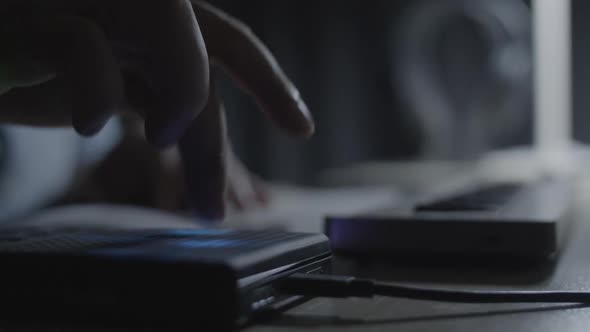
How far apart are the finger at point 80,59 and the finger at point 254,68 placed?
11 centimetres

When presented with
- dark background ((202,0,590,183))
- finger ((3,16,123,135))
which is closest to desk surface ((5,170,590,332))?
finger ((3,16,123,135))

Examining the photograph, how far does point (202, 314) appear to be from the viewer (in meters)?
0.27

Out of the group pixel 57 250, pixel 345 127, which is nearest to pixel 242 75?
pixel 57 250

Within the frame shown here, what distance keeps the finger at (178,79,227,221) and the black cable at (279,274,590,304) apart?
7.5 inches

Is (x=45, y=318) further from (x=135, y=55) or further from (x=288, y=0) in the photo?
(x=288, y=0)

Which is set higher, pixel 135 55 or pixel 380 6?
pixel 380 6

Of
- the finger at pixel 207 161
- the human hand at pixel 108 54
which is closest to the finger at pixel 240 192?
the finger at pixel 207 161

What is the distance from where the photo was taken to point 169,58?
0.36 metres

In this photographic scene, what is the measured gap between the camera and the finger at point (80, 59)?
349 millimetres

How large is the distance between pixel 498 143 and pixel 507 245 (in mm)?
2439

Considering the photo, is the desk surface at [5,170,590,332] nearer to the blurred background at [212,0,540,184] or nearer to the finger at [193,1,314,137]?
the finger at [193,1,314,137]

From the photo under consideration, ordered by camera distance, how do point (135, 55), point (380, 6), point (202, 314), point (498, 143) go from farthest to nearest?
point (380, 6), point (498, 143), point (135, 55), point (202, 314)

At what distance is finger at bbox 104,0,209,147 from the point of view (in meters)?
0.36

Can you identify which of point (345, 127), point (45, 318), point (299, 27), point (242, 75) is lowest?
point (45, 318)
